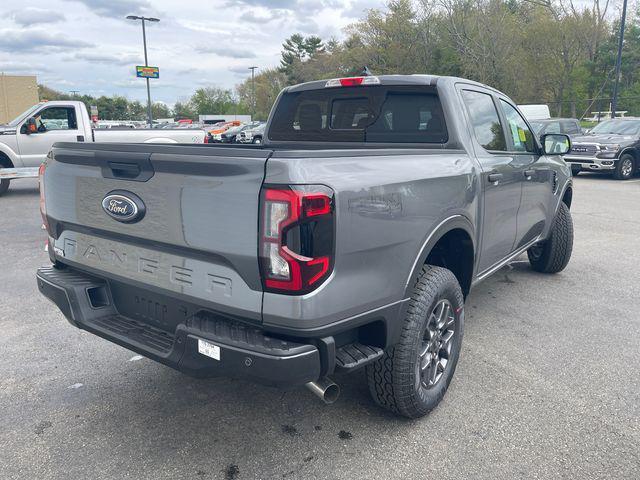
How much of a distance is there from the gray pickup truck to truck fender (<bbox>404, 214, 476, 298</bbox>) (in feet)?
0.04

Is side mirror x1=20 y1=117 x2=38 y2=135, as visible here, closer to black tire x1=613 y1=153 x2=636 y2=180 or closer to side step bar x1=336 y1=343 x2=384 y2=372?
side step bar x1=336 y1=343 x2=384 y2=372

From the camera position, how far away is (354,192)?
224 cm

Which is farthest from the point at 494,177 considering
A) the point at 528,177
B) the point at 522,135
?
the point at 522,135

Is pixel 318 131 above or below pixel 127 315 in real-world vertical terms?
above

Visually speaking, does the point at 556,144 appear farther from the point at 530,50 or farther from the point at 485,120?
the point at 530,50

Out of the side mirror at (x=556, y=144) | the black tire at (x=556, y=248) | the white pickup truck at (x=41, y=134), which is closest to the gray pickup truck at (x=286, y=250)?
the side mirror at (x=556, y=144)

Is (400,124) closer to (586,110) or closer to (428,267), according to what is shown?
(428,267)

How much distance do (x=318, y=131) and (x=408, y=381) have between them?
2266 mm

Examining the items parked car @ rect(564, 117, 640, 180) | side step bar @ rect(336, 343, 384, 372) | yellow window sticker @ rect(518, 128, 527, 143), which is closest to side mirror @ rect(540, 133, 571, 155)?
yellow window sticker @ rect(518, 128, 527, 143)

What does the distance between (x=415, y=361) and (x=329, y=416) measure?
25.6 inches

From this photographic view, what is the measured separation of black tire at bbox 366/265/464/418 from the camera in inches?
104

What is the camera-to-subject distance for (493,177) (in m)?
3.61

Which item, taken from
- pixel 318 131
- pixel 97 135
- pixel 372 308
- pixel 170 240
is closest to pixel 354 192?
pixel 372 308

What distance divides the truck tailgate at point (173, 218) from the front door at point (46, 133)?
9.58 metres
